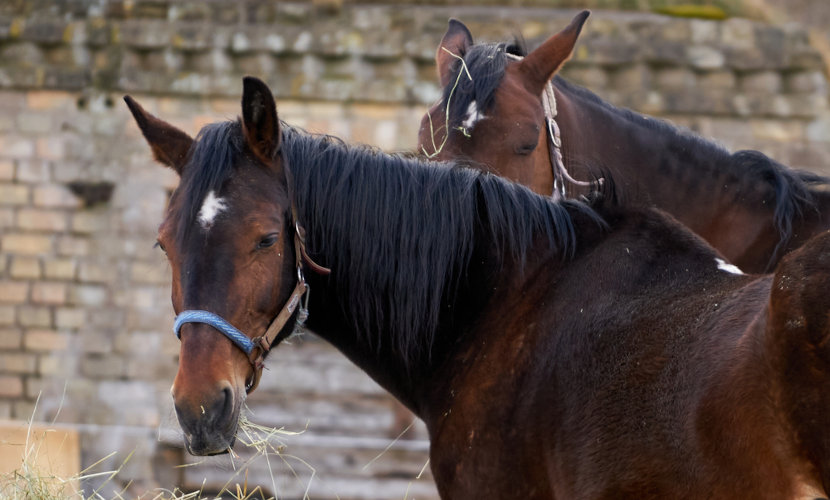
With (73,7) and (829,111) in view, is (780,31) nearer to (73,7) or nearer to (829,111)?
(829,111)

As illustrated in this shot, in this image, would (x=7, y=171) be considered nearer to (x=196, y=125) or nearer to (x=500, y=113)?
(x=196, y=125)

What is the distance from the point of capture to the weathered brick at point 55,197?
32.9ft

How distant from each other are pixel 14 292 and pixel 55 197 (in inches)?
40.8

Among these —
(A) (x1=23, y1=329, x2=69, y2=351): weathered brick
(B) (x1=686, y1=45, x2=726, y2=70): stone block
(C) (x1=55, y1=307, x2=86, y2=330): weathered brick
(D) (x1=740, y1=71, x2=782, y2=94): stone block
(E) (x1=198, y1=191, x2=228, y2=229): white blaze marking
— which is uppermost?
(E) (x1=198, y1=191, x2=228, y2=229): white blaze marking

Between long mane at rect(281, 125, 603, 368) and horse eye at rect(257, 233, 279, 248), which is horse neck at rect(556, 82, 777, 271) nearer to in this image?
long mane at rect(281, 125, 603, 368)

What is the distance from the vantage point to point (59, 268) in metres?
9.98

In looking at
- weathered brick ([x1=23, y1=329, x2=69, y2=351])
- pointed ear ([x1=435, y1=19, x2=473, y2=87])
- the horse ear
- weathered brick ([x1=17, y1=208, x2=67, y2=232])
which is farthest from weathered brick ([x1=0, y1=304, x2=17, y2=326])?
the horse ear

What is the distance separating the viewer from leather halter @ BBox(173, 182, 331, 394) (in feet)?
8.85

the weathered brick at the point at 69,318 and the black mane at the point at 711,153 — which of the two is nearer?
the black mane at the point at 711,153

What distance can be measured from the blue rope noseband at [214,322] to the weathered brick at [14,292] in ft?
26.1

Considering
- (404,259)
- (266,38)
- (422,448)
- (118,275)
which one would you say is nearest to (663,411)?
(404,259)

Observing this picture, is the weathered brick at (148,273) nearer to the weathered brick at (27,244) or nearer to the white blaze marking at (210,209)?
the weathered brick at (27,244)

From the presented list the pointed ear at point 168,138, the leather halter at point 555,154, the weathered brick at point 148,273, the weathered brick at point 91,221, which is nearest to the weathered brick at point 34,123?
the weathered brick at point 91,221

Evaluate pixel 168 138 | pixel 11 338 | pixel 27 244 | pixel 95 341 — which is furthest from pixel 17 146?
pixel 168 138
